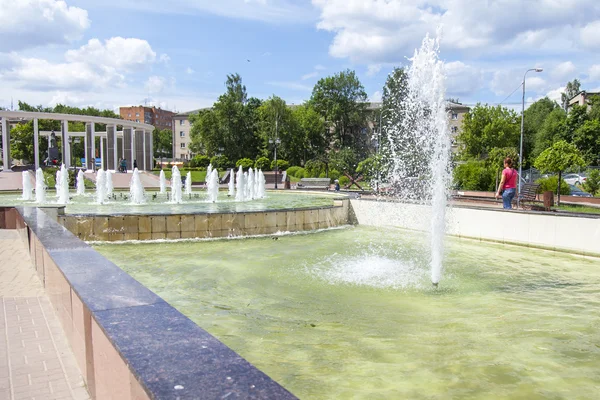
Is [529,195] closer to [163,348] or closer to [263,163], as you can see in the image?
[163,348]

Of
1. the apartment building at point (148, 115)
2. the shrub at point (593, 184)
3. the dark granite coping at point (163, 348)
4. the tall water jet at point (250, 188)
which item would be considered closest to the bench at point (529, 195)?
the tall water jet at point (250, 188)

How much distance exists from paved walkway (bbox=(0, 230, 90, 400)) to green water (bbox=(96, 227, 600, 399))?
5.20 ft

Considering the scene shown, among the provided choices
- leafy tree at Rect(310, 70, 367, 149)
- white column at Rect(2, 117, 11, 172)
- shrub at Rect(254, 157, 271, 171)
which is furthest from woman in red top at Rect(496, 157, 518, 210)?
leafy tree at Rect(310, 70, 367, 149)

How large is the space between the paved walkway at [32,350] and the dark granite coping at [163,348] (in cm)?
65

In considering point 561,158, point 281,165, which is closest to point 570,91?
point 281,165

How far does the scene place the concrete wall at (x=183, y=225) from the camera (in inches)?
432

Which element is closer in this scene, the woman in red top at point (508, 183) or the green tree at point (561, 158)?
the woman in red top at point (508, 183)

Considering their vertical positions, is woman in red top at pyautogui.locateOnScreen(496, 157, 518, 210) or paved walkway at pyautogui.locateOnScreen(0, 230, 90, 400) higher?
woman in red top at pyautogui.locateOnScreen(496, 157, 518, 210)

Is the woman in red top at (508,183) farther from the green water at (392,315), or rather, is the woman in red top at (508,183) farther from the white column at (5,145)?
the white column at (5,145)

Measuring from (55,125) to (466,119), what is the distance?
56963mm

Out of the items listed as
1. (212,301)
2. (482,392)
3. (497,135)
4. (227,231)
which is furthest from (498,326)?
(497,135)

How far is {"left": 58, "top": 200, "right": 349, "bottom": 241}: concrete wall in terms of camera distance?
36.0 ft

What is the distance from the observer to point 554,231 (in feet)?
34.8

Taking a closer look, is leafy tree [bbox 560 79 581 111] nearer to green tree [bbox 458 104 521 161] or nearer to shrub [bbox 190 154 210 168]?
green tree [bbox 458 104 521 161]
